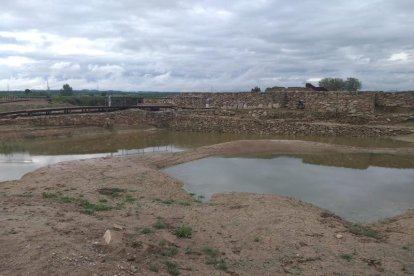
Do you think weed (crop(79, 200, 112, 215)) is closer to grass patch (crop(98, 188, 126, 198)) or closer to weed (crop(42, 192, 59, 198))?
weed (crop(42, 192, 59, 198))

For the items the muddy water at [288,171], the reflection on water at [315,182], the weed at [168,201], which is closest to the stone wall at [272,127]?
the muddy water at [288,171]

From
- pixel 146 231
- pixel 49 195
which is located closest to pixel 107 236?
pixel 146 231

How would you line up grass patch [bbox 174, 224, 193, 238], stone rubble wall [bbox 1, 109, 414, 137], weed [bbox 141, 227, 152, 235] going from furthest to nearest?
stone rubble wall [bbox 1, 109, 414, 137]
grass patch [bbox 174, 224, 193, 238]
weed [bbox 141, 227, 152, 235]

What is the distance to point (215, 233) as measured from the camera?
9422mm

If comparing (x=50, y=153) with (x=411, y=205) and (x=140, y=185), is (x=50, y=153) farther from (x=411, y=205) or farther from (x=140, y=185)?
(x=411, y=205)

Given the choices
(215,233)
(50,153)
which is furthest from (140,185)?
(50,153)

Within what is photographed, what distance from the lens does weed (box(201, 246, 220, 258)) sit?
7.99m

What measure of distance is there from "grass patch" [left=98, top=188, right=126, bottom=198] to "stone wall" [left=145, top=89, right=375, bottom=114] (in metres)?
27.7

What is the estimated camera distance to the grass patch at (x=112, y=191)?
12.8 metres

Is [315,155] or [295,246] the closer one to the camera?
[295,246]

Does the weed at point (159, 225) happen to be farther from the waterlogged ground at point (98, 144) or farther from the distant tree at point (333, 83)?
the distant tree at point (333, 83)

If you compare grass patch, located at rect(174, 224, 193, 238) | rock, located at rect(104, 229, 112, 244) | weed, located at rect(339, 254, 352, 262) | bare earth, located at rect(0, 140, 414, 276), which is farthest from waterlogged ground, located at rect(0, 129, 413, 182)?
weed, located at rect(339, 254, 352, 262)

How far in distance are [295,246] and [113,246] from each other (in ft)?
12.8

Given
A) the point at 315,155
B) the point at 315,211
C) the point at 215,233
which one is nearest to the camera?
the point at 215,233
